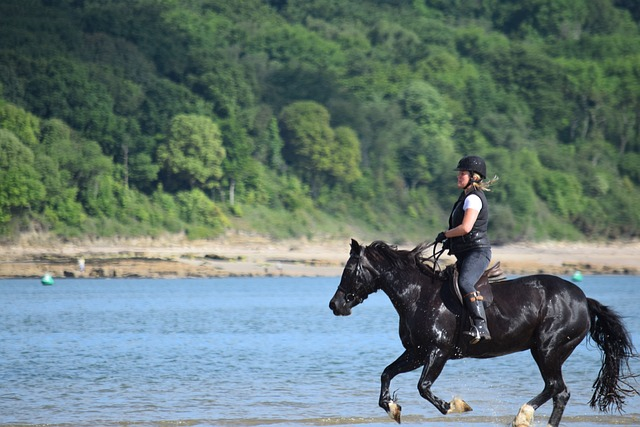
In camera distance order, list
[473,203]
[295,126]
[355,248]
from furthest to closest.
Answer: [295,126] < [355,248] < [473,203]

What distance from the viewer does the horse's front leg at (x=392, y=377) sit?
11305mm

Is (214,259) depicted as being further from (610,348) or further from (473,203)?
(473,203)

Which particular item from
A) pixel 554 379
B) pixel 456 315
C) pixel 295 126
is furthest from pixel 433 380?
pixel 295 126

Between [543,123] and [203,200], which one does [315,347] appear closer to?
[203,200]

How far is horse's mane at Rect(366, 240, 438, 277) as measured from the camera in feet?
38.8

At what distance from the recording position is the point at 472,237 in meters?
11.6

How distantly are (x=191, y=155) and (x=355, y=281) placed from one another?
79556mm

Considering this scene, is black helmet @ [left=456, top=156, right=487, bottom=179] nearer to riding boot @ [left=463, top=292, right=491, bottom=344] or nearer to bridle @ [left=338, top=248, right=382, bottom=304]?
riding boot @ [left=463, top=292, right=491, bottom=344]

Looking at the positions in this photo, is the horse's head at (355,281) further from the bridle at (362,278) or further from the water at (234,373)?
the water at (234,373)

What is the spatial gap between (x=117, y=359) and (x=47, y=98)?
247 ft

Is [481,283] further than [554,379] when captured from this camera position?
No

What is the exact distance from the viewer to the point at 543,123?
114000mm

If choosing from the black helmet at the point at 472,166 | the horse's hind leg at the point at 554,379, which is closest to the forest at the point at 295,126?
the black helmet at the point at 472,166

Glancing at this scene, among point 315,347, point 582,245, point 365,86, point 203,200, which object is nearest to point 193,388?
point 315,347
